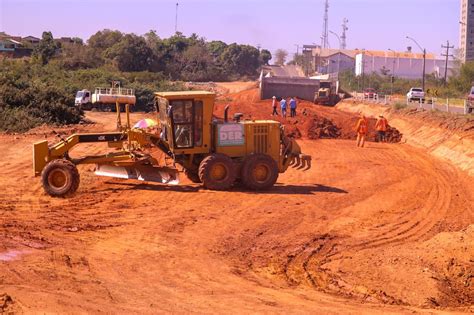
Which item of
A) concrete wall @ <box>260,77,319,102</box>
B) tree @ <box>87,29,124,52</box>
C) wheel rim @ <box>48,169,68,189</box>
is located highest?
tree @ <box>87,29,124,52</box>

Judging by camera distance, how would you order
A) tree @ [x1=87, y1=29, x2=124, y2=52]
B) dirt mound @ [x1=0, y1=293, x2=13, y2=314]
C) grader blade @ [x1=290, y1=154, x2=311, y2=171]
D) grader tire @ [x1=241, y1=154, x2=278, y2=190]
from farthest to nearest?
tree @ [x1=87, y1=29, x2=124, y2=52], grader blade @ [x1=290, y1=154, x2=311, y2=171], grader tire @ [x1=241, y1=154, x2=278, y2=190], dirt mound @ [x1=0, y1=293, x2=13, y2=314]

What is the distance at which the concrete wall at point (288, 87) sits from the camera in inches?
2378

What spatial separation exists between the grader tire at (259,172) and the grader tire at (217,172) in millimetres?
360

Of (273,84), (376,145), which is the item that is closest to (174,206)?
(376,145)

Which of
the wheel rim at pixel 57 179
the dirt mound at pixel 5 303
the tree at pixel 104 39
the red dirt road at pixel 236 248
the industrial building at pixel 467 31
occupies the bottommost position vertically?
the red dirt road at pixel 236 248

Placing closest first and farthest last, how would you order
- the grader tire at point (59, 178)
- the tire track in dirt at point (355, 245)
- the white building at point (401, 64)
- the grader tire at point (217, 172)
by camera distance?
the tire track in dirt at point (355, 245) → the grader tire at point (59, 178) → the grader tire at point (217, 172) → the white building at point (401, 64)

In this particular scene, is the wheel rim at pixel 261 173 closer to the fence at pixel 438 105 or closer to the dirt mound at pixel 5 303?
the dirt mound at pixel 5 303

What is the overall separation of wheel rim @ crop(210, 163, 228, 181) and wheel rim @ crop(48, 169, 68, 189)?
11.5ft

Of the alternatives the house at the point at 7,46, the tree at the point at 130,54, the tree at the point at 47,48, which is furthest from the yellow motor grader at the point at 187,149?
the house at the point at 7,46

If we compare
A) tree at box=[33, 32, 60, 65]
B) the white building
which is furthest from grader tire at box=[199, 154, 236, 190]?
the white building

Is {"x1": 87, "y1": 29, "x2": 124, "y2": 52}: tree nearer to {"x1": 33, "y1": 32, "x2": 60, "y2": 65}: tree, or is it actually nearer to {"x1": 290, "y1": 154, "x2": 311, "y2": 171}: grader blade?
{"x1": 33, "y1": 32, "x2": 60, "y2": 65}: tree

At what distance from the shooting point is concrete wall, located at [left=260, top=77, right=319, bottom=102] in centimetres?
6041

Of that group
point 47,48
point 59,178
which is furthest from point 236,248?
point 47,48

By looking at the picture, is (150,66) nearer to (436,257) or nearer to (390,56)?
(390,56)
